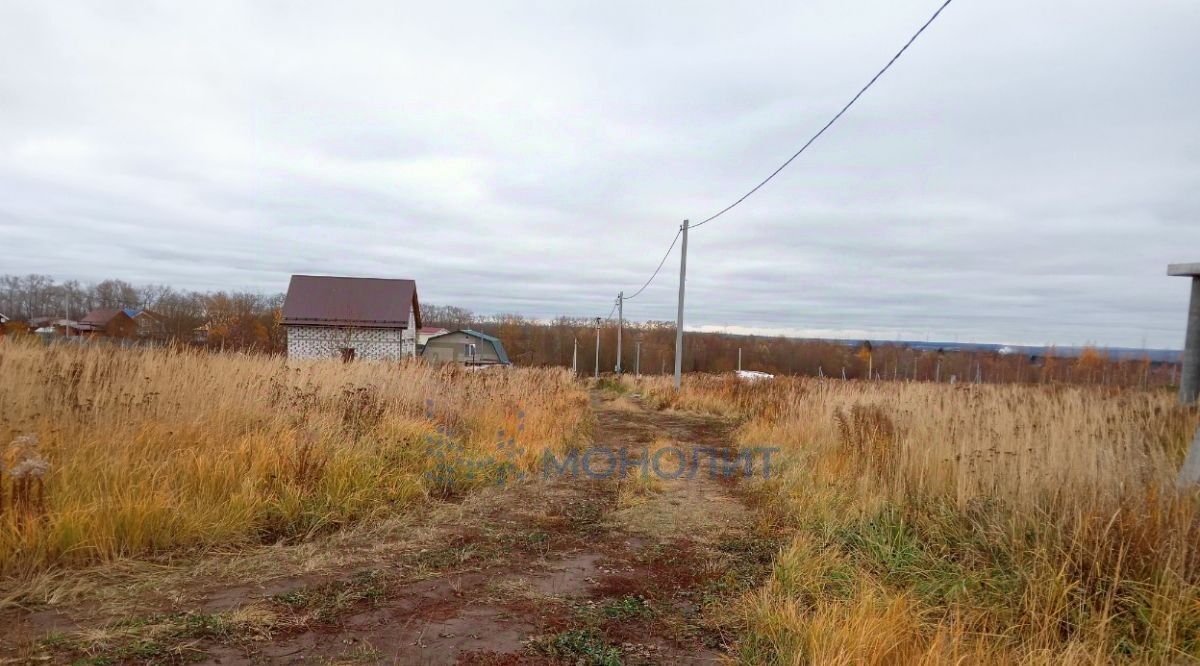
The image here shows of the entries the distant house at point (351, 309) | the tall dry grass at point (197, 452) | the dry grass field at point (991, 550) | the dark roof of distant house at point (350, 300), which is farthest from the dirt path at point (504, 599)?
the dark roof of distant house at point (350, 300)

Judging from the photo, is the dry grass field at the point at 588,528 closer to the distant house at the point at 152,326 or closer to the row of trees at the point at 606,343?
Result: the distant house at the point at 152,326

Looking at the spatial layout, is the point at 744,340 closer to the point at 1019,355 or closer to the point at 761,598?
the point at 1019,355

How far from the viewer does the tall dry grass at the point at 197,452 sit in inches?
143

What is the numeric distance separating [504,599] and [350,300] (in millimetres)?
27722

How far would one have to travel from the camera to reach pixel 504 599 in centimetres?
334

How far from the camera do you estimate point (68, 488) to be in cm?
381

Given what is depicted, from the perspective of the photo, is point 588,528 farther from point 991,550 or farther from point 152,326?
point 152,326

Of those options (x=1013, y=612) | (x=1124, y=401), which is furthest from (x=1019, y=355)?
(x=1013, y=612)

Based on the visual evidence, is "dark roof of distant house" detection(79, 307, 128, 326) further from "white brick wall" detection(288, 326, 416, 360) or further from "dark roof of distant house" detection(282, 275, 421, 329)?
"white brick wall" detection(288, 326, 416, 360)

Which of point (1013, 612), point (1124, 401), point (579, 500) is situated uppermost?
point (1124, 401)

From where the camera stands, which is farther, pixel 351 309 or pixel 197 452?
pixel 351 309

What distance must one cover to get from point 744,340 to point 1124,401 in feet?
241

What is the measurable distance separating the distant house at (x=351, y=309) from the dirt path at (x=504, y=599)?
962 inches

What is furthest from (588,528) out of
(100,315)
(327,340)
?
(100,315)
